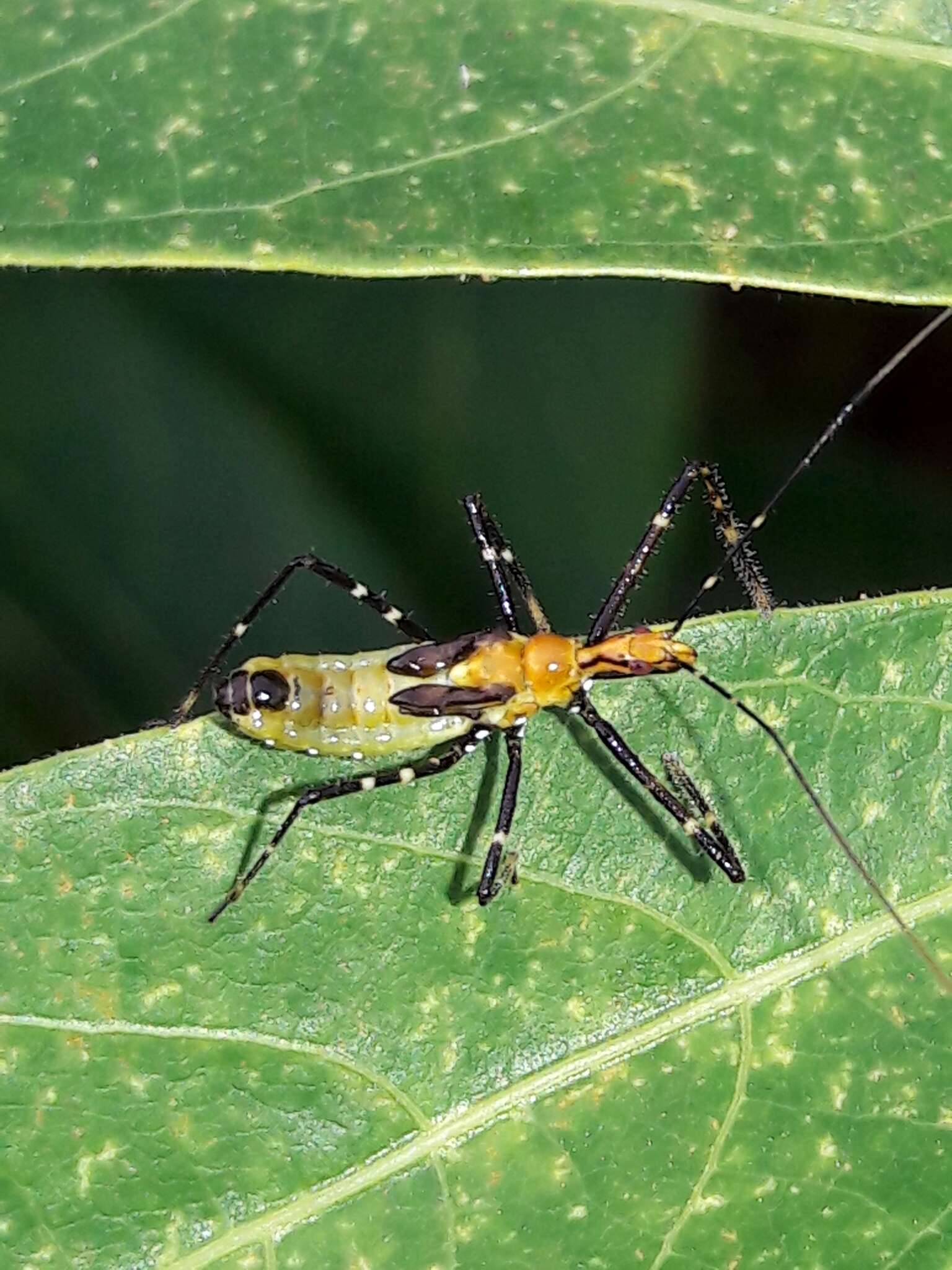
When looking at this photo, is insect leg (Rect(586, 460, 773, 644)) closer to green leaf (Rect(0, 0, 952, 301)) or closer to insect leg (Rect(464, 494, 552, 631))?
insect leg (Rect(464, 494, 552, 631))

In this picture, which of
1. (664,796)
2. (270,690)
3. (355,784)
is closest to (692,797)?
(664,796)

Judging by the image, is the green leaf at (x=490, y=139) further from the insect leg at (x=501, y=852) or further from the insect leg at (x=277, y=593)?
the insect leg at (x=277, y=593)

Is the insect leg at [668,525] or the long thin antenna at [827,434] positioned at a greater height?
the long thin antenna at [827,434]

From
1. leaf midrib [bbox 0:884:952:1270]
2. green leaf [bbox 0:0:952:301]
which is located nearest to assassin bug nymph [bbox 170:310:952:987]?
leaf midrib [bbox 0:884:952:1270]

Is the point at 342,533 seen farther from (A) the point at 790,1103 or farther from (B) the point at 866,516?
(A) the point at 790,1103

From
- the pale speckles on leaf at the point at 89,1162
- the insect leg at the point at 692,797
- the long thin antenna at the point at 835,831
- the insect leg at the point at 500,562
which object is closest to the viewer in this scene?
the pale speckles on leaf at the point at 89,1162

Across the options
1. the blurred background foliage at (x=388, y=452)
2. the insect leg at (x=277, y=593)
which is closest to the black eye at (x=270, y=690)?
the insect leg at (x=277, y=593)

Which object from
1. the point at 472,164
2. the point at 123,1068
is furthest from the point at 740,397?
the point at 123,1068
